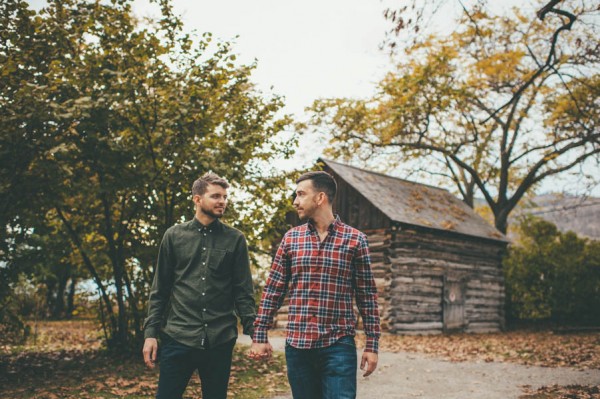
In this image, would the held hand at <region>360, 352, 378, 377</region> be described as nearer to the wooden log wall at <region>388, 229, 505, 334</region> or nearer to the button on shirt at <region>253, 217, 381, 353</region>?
the button on shirt at <region>253, 217, 381, 353</region>

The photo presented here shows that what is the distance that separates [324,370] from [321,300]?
431 millimetres

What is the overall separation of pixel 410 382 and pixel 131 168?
5948 mm

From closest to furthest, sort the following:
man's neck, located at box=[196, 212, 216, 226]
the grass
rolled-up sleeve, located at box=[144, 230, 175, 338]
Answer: rolled-up sleeve, located at box=[144, 230, 175, 338] < man's neck, located at box=[196, 212, 216, 226] < the grass

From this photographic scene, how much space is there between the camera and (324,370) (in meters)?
3.41

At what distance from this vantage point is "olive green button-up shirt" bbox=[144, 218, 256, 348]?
388 cm

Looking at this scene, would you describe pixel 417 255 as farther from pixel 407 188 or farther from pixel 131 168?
pixel 131 168

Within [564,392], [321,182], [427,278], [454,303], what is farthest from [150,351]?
[454,303]

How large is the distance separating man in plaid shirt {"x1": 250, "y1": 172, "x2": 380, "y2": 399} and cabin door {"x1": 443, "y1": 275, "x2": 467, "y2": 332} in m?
18.3

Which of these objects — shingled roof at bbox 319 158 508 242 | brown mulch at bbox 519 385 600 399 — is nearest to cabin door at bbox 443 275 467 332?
shingled roof at bbox 319 158 508 242

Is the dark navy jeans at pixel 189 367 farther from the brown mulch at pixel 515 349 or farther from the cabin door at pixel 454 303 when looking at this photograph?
the cabin door at pixel 454 303

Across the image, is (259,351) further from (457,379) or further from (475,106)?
(475,106)

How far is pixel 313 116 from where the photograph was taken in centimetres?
2564

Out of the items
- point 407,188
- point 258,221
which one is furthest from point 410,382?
point 407,188

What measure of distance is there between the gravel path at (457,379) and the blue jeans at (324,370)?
14.4 ft
